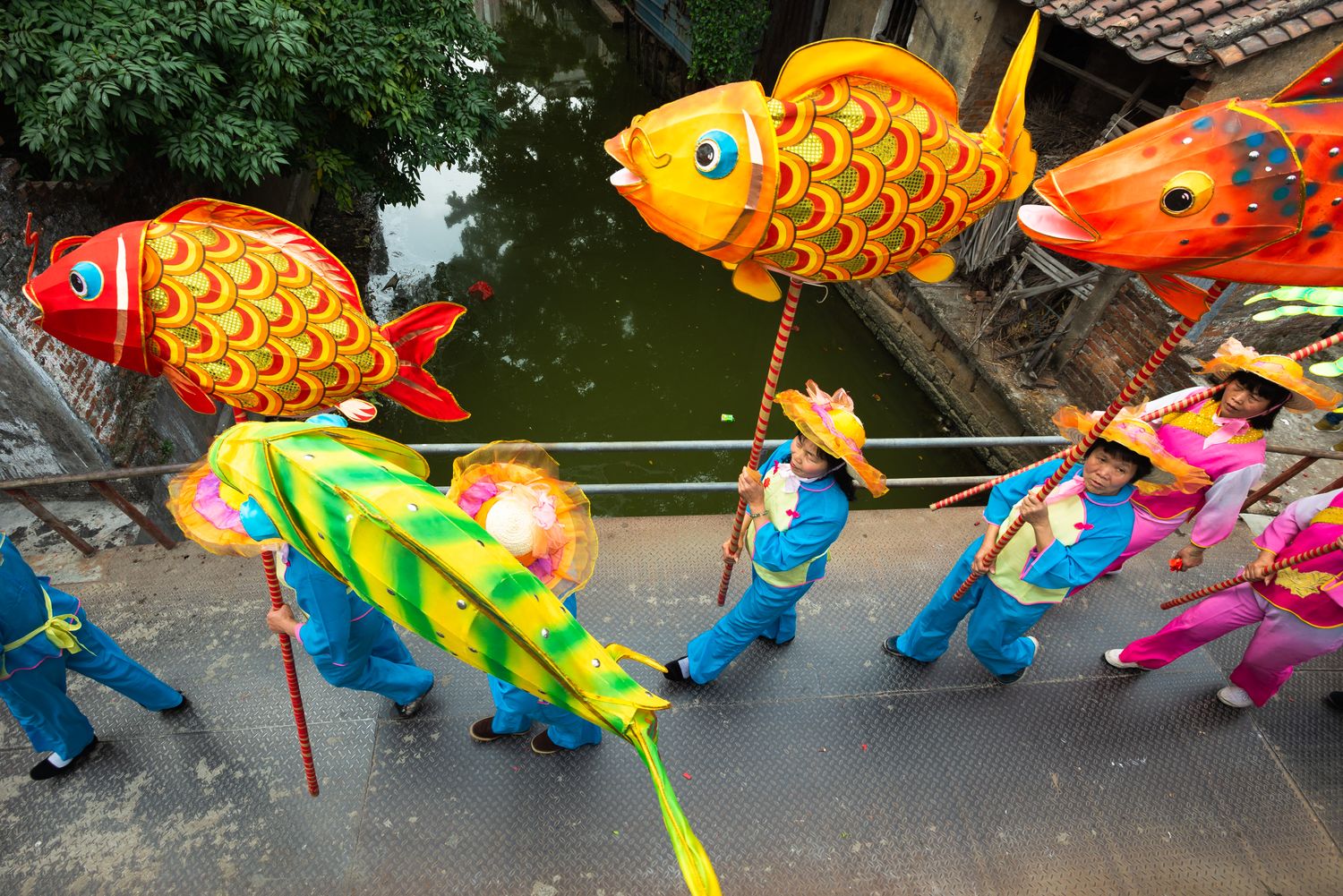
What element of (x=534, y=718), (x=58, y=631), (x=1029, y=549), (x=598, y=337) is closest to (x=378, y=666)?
(x=534, y=718)

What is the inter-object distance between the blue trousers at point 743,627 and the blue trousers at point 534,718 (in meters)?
0.54

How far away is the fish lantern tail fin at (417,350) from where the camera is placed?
8.45 ft

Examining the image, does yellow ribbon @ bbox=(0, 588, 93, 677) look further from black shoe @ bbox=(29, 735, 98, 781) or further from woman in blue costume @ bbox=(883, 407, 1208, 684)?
woman in blue costume @ bbox=(883, 407, 1208, 684)

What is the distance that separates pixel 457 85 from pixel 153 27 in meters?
2.27

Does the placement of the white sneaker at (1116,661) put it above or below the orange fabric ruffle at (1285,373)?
below

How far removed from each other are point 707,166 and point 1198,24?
15.9ft

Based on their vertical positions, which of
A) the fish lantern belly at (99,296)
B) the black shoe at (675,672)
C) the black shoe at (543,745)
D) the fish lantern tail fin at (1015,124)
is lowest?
the black shoe at (543,745)

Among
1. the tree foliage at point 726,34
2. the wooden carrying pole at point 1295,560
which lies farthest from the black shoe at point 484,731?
the tree foliage at point 726,34

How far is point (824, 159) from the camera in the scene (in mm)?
1859

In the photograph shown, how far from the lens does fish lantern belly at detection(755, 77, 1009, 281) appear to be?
185 cm

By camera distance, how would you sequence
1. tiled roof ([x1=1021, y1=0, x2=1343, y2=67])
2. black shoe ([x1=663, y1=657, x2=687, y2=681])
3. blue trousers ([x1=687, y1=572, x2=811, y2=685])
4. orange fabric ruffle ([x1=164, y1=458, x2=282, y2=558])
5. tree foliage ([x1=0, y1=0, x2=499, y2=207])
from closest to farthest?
orange fabric ruffle ([x1=164, y1=458, x2=282, y2=558]) < blue trousers ([x1=687, y1=572, x2=811, y2=685]) < black shoe ([x1=663, y1=657, x2=687, y2=681]) < tree foliage ([x1=0, y1=0, x2=499, y2=207]) < tiled roof ([x1=1021, y1=0, x2=1343, y2=67])

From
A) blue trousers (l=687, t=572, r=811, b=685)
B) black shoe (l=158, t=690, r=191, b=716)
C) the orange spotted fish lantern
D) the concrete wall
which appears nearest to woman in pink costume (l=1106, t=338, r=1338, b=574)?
the orange spotted fish lantern

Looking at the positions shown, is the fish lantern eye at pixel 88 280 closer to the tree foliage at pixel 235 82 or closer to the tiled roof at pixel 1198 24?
the tree foliage at pixel 235 82

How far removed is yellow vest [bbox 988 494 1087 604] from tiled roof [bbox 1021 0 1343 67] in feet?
11.9
